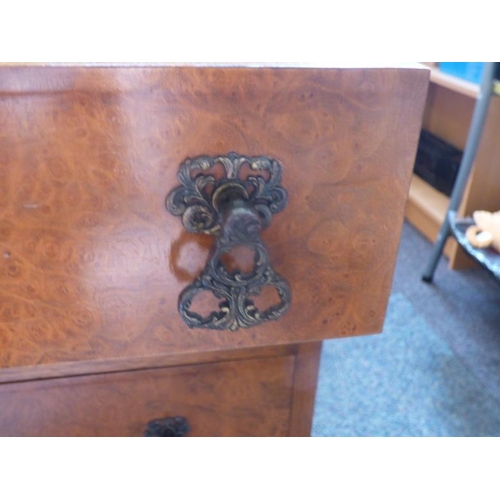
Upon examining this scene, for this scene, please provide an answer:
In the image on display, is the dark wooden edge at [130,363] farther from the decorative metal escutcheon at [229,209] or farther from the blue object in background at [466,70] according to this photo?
the blue object in background at [466,70]

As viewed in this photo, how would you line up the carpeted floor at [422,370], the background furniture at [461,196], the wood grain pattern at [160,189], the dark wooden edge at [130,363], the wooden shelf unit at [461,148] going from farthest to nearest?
the wooden shelf unit at [461,148], the background furniture at [461,196], the carpeted floor at [422,370], the dark wooden edge at [130,363], the wood grain pattern at [160,189]

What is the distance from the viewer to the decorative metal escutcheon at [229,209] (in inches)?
11.6

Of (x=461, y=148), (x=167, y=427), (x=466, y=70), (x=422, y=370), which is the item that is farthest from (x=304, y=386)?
(x=461, y=148)

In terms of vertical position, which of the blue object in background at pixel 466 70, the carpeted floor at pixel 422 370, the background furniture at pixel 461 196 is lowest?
the carpeted floor at pixel 422 370

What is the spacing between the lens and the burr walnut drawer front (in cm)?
39

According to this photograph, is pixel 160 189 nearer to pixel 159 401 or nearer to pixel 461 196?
pixel 159 401

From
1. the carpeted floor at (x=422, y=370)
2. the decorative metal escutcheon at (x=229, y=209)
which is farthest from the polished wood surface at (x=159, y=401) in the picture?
the carpeted floor at (x=422, y=370)

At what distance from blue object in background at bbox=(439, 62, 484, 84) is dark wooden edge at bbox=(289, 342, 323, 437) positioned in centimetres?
116

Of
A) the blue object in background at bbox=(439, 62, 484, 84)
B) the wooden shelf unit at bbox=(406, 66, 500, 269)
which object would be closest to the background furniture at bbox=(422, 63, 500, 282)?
the wooden shelf unit at bbox=(406, 66, 500, 269)

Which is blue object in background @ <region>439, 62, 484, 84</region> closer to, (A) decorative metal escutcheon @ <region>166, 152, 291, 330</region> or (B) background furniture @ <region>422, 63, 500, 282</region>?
(B) background furniture @ <region>422, 63, 500, 282</region>

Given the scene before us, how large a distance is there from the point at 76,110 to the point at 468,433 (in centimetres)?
90
